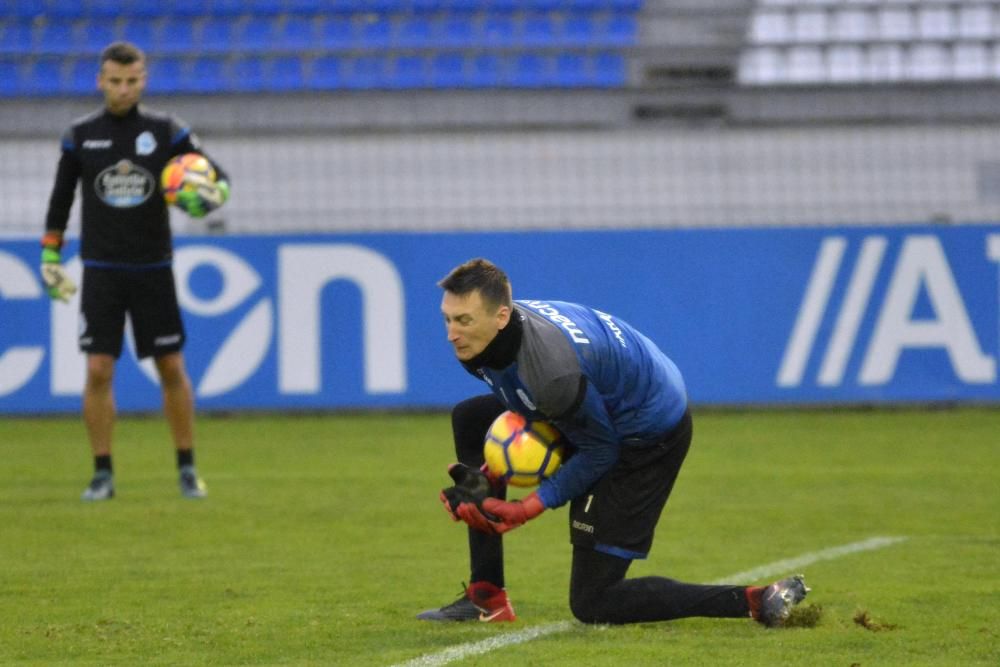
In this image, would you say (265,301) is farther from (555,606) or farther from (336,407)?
(555,606)

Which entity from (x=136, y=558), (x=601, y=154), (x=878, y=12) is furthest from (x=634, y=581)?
(x=878, y=12)

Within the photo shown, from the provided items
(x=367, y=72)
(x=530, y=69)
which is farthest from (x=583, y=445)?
(x=530, y=69)

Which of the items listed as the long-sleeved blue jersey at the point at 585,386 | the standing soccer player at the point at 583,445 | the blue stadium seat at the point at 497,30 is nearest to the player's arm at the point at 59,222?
the standing soccer player at the point at 583,445

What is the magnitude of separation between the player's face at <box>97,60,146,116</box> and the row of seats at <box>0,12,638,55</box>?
8938 mm

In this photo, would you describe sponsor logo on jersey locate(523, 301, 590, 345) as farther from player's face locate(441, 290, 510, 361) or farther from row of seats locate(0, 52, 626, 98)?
row of seats locate(0, 52, 626, 98)

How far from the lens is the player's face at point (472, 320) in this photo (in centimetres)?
486

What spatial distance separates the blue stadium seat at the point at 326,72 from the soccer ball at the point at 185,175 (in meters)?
8.50

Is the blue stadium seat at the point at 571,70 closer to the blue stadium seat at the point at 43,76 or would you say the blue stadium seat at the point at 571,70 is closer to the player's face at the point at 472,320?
the blue stadium seat at the point at 43,76

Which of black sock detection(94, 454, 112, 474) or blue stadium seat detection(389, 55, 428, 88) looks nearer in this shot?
black sock detection(94, 454, 112, 474)

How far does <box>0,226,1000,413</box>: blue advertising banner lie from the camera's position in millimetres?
13164

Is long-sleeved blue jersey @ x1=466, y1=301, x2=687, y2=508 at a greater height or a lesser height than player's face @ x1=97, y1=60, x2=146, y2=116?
lesser

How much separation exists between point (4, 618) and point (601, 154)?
31.6 ft

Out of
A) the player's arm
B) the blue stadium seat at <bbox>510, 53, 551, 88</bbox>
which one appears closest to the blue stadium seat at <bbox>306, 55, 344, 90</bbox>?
the blue stadium seat at <bbox>510, 53, 551, 88</bbox>

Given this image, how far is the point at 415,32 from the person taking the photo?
1773 cm
